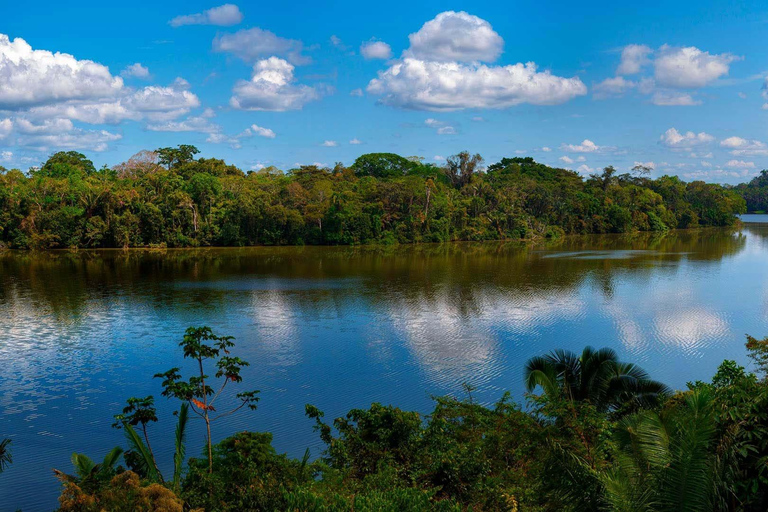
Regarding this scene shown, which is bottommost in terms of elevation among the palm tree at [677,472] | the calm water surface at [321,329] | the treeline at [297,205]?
the calm water surface at [321,329]

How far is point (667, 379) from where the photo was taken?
19000 millimetres

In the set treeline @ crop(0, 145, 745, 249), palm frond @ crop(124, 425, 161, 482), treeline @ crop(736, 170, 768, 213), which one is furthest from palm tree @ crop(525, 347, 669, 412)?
treeline @ crop(736, 170, 768, 213)

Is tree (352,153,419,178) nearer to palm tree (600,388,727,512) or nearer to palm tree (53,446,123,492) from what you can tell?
palm tree (53,446,123,492)

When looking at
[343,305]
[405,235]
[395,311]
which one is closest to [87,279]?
[343,305]

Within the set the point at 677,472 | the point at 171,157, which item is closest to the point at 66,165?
the point at 171,157

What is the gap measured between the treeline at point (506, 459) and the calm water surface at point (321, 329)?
2.90 meters

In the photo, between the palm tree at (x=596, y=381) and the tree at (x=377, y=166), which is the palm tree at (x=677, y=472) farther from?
the tree at (x=377, y=166)

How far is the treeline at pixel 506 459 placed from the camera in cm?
640

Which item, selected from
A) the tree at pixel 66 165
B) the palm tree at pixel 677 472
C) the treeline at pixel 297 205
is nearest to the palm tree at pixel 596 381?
the palm tree at pixel 677 472

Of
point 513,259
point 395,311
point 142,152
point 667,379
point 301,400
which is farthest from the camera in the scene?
point 142,152

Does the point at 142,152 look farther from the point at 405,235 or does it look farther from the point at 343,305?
the point at 343,305

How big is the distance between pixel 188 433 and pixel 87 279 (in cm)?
2764

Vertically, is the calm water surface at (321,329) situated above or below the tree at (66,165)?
below

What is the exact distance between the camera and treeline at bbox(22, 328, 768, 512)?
252 inches
